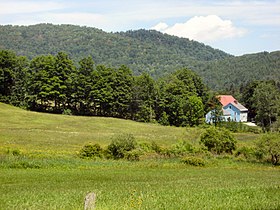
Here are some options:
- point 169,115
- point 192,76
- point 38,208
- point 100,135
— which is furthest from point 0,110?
point 38,208

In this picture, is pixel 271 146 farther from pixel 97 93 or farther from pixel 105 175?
pixel 97 93

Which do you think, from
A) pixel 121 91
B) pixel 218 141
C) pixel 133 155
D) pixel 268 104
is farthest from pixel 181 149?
pixel 268 104

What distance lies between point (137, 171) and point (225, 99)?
342 ft


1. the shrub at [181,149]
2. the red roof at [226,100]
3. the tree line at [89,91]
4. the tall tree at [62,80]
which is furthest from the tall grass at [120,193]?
the red roof at [226,100]

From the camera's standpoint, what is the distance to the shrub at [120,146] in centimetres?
4369

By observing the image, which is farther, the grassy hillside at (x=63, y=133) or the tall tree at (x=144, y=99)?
the tall tree at (x=144, y=99)

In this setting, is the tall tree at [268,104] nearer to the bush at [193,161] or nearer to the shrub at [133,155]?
the bush at [193,161]

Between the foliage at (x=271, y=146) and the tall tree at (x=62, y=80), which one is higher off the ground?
the tall tree at (x=62, y=80)

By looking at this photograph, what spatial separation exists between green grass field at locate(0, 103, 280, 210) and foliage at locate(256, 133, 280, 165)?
2122 millimetres

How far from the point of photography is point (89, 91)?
97875mm

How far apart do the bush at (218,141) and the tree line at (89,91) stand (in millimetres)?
47137

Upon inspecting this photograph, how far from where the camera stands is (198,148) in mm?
51156

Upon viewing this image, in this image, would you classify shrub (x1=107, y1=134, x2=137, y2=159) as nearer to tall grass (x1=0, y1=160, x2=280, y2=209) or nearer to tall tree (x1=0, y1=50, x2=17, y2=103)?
tall grass (x1=0, y1=160, x2=280, y2=209)

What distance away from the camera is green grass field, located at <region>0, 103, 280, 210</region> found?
16.4 m
